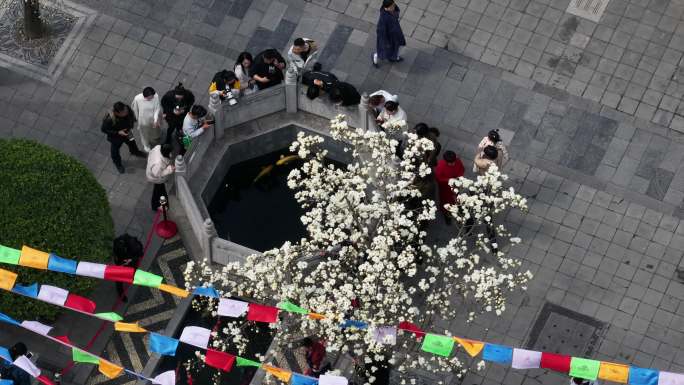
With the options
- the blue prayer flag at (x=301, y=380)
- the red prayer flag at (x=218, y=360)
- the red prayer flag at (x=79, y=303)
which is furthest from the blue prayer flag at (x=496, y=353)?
the red prayer flag at (x=79, y=303)

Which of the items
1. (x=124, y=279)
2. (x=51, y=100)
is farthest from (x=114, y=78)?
(x=124, y=279)

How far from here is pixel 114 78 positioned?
38.4 metres

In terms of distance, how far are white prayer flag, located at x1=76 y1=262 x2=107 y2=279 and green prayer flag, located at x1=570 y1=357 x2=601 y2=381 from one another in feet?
34.0

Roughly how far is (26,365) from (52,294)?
5.49ft

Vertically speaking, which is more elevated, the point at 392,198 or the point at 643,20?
the point at 643,20

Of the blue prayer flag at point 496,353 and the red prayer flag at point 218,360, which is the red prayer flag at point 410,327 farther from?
the red prayer flag at point 218,360

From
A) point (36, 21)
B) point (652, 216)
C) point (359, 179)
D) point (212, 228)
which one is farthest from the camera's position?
point (36, 21)

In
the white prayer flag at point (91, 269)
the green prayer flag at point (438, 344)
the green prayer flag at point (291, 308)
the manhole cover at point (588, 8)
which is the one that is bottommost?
the white prayer flag at point (91, 269)

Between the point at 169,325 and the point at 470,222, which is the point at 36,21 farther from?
the point at 470,222

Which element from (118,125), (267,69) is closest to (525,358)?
(267,69)

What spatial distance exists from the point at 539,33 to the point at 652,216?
245 inches

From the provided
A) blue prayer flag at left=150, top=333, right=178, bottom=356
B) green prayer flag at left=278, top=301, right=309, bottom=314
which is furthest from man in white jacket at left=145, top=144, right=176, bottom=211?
green prayer flag at left=278, top=301, right=309, bottom=314

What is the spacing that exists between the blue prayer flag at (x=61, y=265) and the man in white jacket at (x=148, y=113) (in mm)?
5661

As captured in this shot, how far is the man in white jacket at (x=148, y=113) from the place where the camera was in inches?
1394
